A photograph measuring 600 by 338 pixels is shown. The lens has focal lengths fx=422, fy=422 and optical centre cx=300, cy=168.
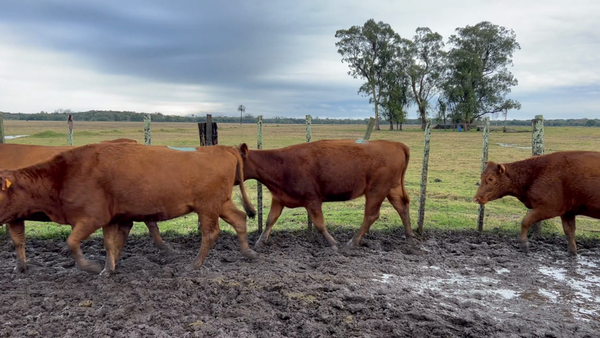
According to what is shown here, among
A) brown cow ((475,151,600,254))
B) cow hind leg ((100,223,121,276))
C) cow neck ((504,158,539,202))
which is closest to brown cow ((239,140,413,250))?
cow neck ((504,158,539,202))

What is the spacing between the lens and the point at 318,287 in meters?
5.12

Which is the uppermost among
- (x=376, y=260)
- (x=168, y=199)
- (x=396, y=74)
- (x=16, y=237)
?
(x=396, y=74)

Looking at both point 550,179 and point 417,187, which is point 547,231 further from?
point 417,187

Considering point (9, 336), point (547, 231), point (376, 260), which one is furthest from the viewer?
point (547, 231)

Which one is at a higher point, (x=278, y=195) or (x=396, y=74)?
(x=396, y=74)

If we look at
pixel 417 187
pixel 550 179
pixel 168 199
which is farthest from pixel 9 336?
pixel 417 187

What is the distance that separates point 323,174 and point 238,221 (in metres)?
1.74

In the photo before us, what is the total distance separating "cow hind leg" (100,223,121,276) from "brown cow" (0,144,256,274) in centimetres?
1

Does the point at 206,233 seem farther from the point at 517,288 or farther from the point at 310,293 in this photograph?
the point at 517,288

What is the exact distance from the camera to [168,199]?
566 centimetres

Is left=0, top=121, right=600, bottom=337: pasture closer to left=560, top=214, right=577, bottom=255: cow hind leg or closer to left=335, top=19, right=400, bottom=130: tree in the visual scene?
left=560, top=214, right=577, bottom=255: cow hind leg

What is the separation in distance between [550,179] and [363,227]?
3179 mm

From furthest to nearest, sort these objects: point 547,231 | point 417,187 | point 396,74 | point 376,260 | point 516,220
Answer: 1. point 396,74
2. point 417,187
3. point 516,220
4. point 547,231
5. point 376,260

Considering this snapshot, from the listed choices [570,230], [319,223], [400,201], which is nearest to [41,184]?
[319,223]
